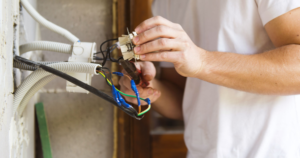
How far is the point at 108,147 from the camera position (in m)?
0.92

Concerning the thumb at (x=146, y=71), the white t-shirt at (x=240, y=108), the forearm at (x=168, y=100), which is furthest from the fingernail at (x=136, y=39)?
the forearm at (x=168, y=100)

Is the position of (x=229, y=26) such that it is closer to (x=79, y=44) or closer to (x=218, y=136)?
(x=218, y=136)

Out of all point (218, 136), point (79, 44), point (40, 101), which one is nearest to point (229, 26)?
point (218, 136)

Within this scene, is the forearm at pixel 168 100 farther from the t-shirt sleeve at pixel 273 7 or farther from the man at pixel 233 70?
the t-shirt sleeve at pixel 273 7

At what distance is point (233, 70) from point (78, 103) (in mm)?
629

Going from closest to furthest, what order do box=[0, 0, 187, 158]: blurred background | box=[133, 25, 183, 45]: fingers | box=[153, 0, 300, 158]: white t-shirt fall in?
1. box=[133, 25, 183, 45]: fingers
2. box=[153, 0, 300, 158]: white t-shirt
3. box=[0, 0, 187, 158]: blurred background

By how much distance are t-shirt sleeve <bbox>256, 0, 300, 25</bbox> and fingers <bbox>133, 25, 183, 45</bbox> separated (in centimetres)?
30

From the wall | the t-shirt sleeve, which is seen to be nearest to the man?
the t-shirt sleeve

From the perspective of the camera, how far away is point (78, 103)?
88cm

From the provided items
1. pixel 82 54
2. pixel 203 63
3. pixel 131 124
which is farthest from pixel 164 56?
pixel 131 124

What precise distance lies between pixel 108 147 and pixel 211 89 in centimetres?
51

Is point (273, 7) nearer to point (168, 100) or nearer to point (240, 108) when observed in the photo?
point (240, 108)

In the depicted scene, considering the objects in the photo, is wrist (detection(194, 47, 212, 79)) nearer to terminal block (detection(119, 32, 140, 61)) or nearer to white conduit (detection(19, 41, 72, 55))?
terminal block (detection(119, 32, 140, 61))

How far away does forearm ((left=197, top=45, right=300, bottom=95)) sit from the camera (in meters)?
0.56
